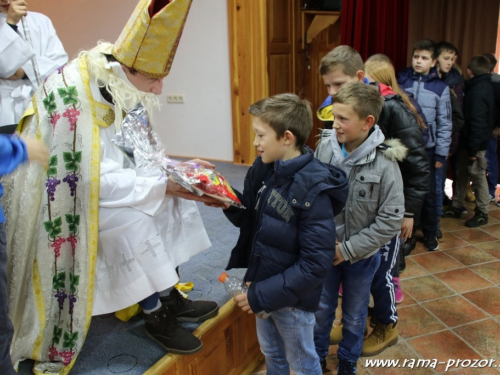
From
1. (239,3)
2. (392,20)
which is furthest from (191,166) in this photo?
(239,3)

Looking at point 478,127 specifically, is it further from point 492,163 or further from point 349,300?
point 349,300

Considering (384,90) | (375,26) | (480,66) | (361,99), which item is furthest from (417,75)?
(361,99)

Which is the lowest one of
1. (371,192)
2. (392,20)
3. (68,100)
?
(371,192)

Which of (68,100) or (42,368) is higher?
(68,100)

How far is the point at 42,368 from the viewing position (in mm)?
1451

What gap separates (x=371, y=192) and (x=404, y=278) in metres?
1.35

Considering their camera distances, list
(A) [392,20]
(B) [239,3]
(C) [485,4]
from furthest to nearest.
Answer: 1. (C) [485,4]
2. (B) [239,3]
3. (A) [392,20]

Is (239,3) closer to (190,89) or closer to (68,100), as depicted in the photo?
(190,89)

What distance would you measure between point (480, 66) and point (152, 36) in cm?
288

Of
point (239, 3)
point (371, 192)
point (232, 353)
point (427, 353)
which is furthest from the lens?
point (239, 3)

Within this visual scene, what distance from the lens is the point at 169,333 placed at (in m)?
1.57

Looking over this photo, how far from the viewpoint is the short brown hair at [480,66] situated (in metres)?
3.39

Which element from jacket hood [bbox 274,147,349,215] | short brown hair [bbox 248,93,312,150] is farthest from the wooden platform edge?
short brown hair [bbox 248,93,312,150]

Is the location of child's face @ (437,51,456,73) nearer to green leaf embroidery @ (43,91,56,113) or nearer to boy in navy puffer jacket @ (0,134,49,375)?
green leaf embroidery @ (43,91,56,113)
